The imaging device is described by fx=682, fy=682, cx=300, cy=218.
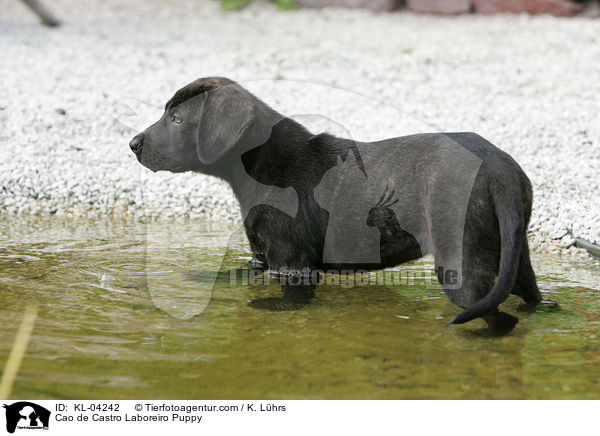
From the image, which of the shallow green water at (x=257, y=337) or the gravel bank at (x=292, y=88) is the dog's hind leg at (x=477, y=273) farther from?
the gravel bank at (x=292, y=88)

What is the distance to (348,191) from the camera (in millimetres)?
3988

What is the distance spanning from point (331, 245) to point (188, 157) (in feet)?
3.49

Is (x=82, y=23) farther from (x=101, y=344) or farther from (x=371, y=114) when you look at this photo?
(x=101, y=344)

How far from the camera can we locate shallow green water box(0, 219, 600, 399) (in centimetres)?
289

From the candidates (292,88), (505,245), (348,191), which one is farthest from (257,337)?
(292,88)

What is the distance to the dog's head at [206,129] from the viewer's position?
13.3 feet

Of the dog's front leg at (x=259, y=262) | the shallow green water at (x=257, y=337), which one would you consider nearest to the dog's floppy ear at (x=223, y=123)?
the dog's front leg at (x=259, y=262)

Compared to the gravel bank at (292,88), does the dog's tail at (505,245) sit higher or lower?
lower

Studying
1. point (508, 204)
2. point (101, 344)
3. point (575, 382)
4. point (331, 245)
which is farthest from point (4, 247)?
point (575, 382)
